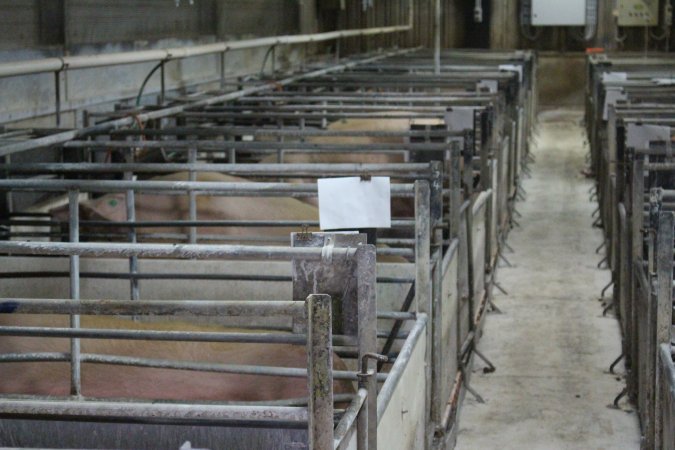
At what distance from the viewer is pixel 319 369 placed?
80.3 inches

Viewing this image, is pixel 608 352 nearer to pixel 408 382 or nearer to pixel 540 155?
pixel 408 382

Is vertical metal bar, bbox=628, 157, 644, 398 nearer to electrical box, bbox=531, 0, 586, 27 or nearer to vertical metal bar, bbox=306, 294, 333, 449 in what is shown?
vertical metal bar, bbox=306, 294, 333, 449

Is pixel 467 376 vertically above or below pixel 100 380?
below

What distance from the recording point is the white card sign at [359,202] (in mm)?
3207

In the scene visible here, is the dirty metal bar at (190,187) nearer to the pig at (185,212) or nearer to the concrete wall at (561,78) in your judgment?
the pig at (185,212)

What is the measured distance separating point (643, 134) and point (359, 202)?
3547 mm

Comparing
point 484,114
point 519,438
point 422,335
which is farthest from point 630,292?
point 422,335

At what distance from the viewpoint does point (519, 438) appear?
209 inches

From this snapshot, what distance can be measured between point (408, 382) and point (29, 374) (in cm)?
106

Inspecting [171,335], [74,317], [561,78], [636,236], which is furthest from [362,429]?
[561,78]

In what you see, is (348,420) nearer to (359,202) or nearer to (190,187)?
(359,202)

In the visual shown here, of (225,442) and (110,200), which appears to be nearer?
(225,442)

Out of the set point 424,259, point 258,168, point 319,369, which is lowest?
point 424,259

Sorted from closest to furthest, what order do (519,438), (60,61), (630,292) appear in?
1. (519,438)
2. (630,292)
3. (60,61)
